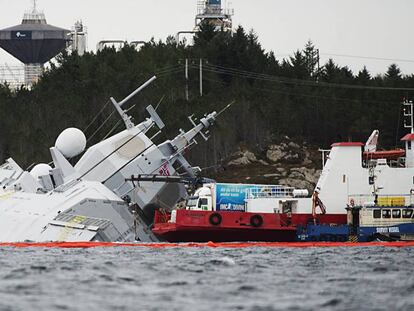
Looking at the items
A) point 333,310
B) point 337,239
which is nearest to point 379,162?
point 337,239

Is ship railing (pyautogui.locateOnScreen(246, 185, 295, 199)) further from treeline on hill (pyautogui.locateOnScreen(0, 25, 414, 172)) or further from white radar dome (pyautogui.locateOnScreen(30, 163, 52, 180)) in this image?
treeline on hill (pyautogui.locateOnScreen(0, 25, 414, 172))

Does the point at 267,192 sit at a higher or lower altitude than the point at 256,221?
higher

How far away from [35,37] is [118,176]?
94897 mm

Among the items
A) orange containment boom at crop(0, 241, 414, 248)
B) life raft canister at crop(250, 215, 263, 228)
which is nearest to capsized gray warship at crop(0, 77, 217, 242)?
orange containment boom at crop(0, 241, 414, 248)

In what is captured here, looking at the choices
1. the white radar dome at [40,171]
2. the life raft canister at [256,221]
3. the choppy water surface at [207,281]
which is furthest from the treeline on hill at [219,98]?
the choppy water surface at [207,281]

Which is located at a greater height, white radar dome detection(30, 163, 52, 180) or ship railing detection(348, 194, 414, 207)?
white radar dome detection(30, 163, 52, 180)

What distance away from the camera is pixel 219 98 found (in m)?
116

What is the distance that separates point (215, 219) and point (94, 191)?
637cm

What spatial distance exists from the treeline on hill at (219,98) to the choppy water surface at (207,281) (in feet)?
163

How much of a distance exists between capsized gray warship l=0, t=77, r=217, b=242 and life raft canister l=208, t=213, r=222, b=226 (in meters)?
4.34

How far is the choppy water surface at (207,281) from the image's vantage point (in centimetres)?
3369

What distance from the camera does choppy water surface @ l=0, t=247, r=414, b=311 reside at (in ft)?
111

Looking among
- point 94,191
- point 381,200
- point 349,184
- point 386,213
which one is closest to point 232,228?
point 349,184

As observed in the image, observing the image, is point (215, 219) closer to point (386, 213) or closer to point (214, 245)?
point (214, 245)
